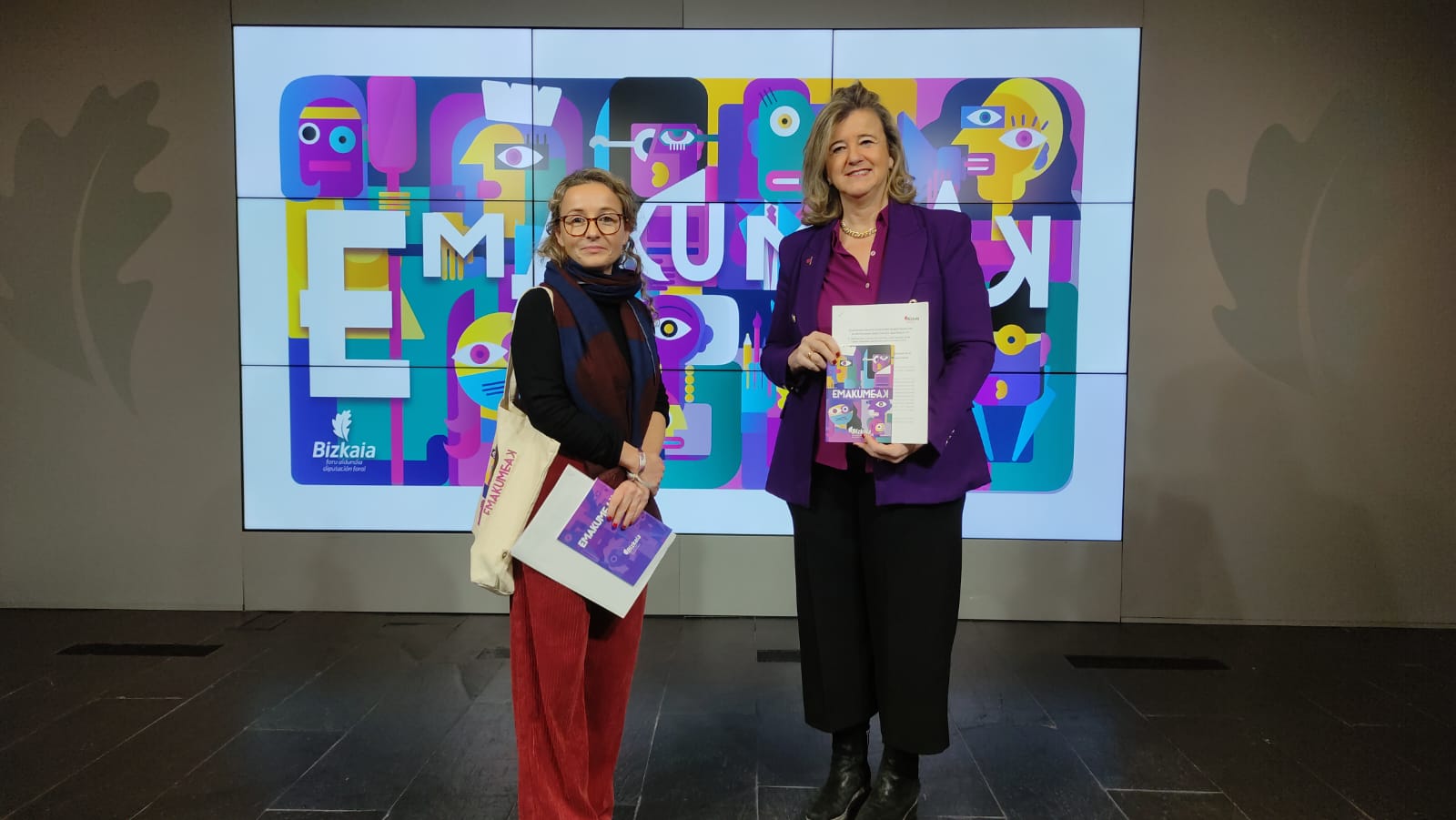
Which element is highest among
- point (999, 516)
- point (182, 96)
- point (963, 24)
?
point (963, 24)

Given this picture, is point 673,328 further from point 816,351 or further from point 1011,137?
point 816,351

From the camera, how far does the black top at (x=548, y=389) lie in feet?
5.31

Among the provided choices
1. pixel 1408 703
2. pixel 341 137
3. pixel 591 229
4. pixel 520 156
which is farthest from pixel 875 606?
pixel 341 137

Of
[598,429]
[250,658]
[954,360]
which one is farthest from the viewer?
[250,658]

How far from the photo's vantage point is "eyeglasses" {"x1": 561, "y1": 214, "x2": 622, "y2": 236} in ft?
5.55

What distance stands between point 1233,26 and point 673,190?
2.79 m

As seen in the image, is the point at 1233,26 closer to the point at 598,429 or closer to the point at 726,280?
the point at 726,280

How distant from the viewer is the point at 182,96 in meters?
3.70

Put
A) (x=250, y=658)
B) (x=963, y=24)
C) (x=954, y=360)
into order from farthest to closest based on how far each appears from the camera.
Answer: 1. (x=963, y=24)
2. (x=250, y=658)
3. (x=954, y=360)

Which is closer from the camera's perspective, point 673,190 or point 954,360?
point 954,360

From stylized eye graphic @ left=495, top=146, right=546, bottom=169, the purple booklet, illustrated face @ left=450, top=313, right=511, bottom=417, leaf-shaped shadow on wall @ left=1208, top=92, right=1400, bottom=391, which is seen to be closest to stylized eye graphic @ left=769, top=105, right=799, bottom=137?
stylized eye graphic @ left=495, top=146, right=546, bottom=169

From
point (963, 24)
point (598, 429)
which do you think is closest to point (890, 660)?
point (598, 429)

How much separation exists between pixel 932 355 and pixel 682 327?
2.04 m

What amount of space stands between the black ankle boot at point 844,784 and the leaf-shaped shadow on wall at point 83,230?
12.8 feet
